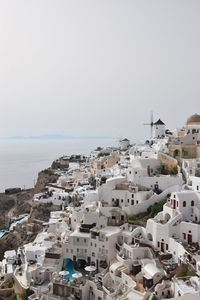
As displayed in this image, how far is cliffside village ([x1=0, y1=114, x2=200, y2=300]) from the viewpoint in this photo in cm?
2036

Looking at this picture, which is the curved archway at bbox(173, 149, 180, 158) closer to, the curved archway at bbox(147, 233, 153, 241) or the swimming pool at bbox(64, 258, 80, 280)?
the curved archway at bbox(147, 233, 153, 241)

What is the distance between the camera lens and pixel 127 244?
23.9 metres

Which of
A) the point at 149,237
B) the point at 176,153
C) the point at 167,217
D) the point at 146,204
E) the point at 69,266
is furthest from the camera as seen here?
the point at 176,153

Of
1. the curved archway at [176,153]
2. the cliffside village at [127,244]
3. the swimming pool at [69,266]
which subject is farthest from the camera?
the curved archway at [176,153]

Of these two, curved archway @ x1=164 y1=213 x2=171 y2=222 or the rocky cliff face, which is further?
the rocky cliff face

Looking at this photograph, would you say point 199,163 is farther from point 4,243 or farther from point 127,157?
point 4,243

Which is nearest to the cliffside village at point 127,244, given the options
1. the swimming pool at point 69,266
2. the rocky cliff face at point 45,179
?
the swimming pool at point 69,266

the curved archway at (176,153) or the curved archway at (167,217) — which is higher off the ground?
the curved archway at (176,153)

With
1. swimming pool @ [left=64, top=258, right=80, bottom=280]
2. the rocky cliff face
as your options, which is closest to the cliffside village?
swimming pool @ [left=64, top=258, right=80, bottom=280]

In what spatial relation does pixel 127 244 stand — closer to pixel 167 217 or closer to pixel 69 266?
pixel 167 217

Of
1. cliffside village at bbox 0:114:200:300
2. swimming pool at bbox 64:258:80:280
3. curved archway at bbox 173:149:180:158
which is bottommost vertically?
swimming pool at bbox 64:258:80:280

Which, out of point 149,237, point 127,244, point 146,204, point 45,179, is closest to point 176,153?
point 146,204

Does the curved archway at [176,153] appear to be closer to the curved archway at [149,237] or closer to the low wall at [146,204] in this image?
the low wall at [146,204]

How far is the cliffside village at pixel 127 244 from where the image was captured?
20.4 meters
